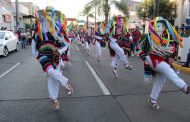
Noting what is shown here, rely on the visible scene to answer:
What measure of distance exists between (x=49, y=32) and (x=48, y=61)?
0.61m

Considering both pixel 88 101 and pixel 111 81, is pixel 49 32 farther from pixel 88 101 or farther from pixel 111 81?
pixel 111 81

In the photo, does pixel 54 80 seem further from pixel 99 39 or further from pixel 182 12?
pixel 182 12

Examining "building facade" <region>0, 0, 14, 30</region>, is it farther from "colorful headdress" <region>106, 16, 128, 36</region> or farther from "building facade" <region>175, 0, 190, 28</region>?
"colorful headdress" <region>106, 16, 128, 36</region>

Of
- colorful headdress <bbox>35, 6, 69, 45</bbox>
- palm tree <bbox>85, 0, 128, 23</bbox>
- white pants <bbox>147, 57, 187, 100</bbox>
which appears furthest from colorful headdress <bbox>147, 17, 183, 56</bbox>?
palm tree <bbox>85, 0, 128, 23</bbox>

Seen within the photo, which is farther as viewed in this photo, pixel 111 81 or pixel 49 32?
pixel 111 81

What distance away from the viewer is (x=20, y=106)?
518 cm

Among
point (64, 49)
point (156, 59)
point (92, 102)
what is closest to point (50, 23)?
point (64, 49)

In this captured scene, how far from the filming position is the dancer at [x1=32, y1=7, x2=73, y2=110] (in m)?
4.83

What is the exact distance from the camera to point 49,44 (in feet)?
16.0

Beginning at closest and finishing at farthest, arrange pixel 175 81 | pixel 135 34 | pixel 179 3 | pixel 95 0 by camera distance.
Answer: pixel 175 81 < pixel 135 34 < pixel 179 3 < pixel 95 0

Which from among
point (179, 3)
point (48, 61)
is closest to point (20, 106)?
point (48, 61)

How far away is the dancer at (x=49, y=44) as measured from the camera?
4828 mm

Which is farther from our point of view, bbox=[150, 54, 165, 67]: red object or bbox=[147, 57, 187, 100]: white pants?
bbox=[150, 54, 165, 67]: red object

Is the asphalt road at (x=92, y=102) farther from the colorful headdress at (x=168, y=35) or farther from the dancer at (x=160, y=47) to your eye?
the colorful headdress at (x=168, y=35)
